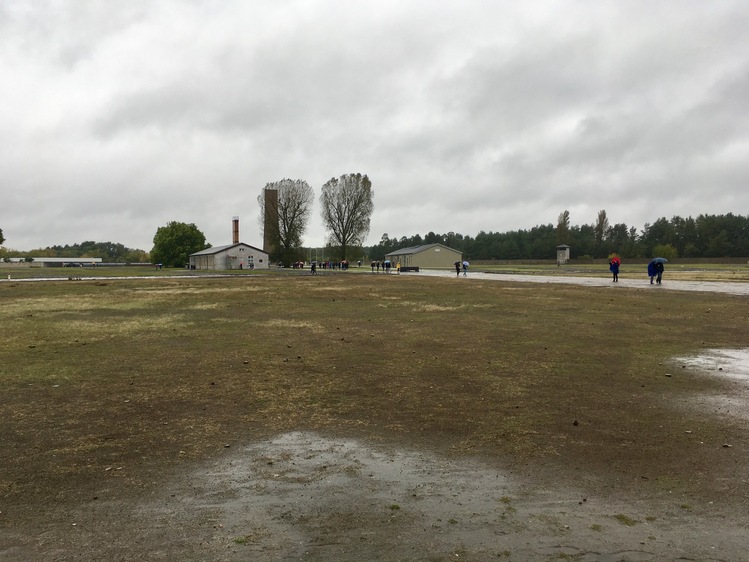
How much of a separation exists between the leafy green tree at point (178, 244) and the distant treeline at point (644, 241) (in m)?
85.5

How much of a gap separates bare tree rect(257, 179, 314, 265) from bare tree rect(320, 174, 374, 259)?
23.7 feet

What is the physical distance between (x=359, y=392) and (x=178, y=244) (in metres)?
122

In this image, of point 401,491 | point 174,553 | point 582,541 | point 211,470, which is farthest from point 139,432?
point 582,541

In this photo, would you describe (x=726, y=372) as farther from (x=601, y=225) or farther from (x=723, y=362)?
(x=601, y=225)

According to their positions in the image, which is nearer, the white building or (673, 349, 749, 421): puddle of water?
Answer: (673, 349, 749, 421): puddle of water

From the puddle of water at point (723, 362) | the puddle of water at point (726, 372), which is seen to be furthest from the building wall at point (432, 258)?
the puddle of water at point (726, 372)

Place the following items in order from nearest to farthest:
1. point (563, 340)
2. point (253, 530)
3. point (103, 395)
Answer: point (253, 530) < point (103, 395) < point (563, 340)

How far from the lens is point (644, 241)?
468ft

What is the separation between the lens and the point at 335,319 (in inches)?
708

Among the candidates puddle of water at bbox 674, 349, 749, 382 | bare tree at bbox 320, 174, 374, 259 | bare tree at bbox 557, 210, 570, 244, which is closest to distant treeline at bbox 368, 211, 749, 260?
bare tree at bbox 557, 210, 570, 244

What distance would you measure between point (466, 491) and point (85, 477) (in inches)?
145

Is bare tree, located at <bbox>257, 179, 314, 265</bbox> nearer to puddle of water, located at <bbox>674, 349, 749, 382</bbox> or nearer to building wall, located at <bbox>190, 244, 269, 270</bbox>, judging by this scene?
building wall, located at <bbox>190, 244, 269, 270</bbox>

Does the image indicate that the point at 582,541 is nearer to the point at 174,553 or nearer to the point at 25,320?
the point at 174,553

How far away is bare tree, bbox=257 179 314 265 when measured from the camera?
3804 inches
